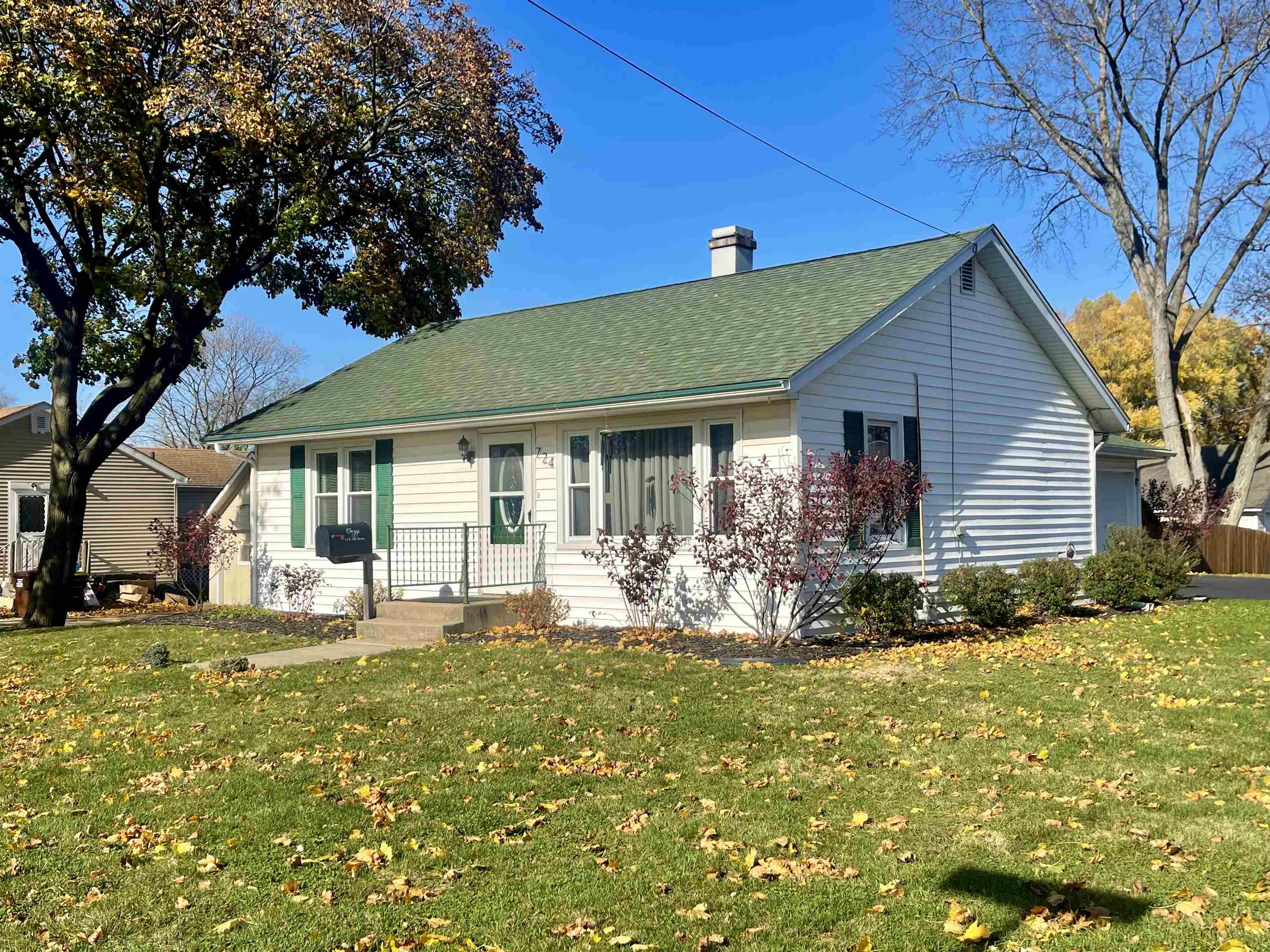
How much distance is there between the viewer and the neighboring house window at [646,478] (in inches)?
511

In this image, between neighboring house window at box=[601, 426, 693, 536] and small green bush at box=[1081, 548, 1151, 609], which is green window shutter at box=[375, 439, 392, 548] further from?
small green bush at box=[1081, 548, 1151, 609]

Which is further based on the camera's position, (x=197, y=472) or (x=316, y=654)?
(x=197, y=472)

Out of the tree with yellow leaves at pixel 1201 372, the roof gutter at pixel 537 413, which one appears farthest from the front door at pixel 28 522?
the tree with yellow leaves at pixel 1201 372

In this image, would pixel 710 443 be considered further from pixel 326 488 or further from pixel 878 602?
pixel 326 488

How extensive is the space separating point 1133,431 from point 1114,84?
50.2 ft

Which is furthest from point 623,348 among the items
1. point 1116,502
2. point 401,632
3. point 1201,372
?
point 1201,372

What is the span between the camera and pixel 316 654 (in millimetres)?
11812

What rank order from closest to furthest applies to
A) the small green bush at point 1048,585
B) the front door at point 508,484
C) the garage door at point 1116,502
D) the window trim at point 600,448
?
the window trim at point 600,448 < the small green bush at point 1048,585 < the front door at point 508,484 < the garage door at point 1116,502

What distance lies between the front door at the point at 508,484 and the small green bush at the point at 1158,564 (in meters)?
8.40

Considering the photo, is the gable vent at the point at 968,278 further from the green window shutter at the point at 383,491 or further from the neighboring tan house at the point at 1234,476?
the neighboring tan house at the point at 1234,476

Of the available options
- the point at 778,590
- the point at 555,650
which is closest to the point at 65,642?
the point at 555,650

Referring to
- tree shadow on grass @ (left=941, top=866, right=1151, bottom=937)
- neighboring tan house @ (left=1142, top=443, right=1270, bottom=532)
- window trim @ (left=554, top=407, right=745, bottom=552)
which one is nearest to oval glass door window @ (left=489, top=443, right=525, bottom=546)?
window trim @ (left=554, top=407, right=745, bottom=552)

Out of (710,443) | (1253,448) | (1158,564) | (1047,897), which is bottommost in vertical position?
(1047,897)

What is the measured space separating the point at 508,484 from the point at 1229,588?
46.6ft
